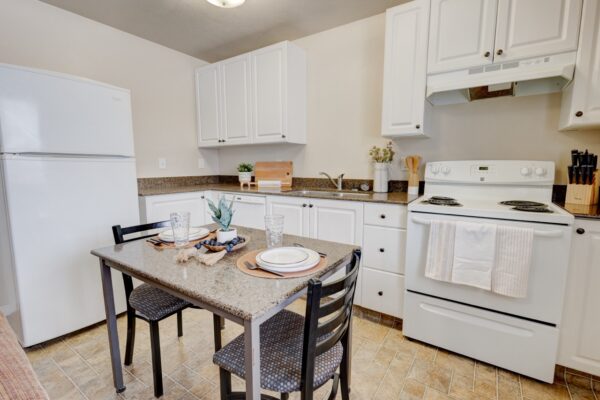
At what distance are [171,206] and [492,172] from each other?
262 centimetres

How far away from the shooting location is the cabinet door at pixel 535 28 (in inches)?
61.6

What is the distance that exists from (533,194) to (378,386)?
61.3 inches

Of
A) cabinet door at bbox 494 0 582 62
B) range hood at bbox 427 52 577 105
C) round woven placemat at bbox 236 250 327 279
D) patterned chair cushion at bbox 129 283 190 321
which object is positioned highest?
cabinet door at bbox 494 0 582 62

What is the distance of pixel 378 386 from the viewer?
151 cm

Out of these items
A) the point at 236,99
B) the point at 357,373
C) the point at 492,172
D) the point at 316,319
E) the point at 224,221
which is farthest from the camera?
the point at 236,99

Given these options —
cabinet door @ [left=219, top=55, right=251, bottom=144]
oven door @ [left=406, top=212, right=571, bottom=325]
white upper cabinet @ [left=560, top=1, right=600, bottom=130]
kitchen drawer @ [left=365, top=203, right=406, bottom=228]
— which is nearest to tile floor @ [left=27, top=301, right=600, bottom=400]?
oven door @ [left=406, top=212, right=571, bottom=325]

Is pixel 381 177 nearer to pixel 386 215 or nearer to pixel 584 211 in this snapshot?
pixel 386 215

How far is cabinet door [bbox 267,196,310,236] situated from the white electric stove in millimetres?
862

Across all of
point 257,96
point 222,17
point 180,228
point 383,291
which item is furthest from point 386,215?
point 222,17

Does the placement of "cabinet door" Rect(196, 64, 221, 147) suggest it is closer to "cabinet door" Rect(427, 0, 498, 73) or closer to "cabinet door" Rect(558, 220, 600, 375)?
"cabinet door" Rect(427, 0, 498, 73)

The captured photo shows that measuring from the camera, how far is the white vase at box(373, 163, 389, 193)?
2438 millimetres

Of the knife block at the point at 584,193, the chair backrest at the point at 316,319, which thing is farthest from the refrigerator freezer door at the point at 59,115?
the knife block at the point at 584,193

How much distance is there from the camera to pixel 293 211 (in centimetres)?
242

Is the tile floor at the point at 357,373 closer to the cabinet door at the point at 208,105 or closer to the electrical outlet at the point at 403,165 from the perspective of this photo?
the electrical outlet at the point at 403,165
